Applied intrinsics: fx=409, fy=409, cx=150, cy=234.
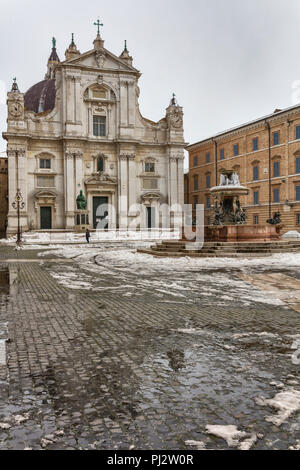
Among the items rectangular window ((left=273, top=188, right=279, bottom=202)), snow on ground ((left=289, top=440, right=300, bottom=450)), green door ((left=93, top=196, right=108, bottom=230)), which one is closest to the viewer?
snow on ground ((left=289, top=440, right=300, bottom=450))

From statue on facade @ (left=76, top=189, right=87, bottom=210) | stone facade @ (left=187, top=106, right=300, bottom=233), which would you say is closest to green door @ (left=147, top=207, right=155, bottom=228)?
stone facade @ (left=187, top=106, right=300, bottom=233)

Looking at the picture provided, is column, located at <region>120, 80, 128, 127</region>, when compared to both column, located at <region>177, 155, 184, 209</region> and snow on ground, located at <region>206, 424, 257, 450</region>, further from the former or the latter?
snow on ground, located at <region>206, 424, 257, 450</region>

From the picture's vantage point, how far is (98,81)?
161ft

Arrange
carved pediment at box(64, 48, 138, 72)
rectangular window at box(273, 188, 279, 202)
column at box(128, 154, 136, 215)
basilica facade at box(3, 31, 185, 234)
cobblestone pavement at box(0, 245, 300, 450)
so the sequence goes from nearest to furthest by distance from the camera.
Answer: cobblestone pavement at box(0, 245, 300, 450), rectangular window at box(273, 188, 279, 202), basilica facade at box(3, 31, 185, 234), carved pediment at box(64, 48, 138, 72), column at box(128, 154, 136, 215)

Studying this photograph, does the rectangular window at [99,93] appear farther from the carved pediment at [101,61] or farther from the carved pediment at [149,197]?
the carved pediment at [149,197]

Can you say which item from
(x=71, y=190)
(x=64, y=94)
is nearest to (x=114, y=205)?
(x=71, y=190)

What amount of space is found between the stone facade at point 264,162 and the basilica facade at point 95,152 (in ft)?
16.4

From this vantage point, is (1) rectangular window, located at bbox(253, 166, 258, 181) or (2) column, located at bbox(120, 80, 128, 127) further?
(2) column, located at bbox(120, 80, 128, 127)

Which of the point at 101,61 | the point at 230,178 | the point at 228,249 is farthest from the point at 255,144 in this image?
the point at 228,249

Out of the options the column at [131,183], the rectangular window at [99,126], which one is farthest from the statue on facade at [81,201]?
the rectangular window at [99,126]

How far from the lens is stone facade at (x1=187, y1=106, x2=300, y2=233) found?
135ft

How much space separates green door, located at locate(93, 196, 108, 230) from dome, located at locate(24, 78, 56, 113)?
2387 centimetres

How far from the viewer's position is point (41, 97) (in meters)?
66.1
